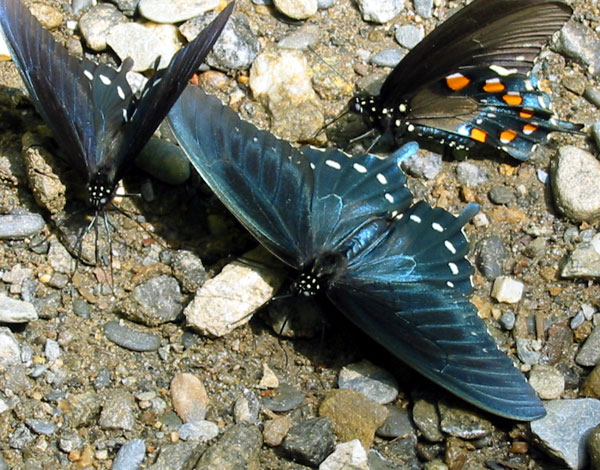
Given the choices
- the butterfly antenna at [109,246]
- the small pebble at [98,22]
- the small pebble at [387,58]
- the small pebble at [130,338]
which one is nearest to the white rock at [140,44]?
the small pebble at [98,22]

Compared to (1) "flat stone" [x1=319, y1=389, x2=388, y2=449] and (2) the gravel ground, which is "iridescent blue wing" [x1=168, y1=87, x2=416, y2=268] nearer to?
(2) the gravel ground

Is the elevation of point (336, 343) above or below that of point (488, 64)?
below

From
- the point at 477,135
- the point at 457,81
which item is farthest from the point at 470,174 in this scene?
the point at 457,81

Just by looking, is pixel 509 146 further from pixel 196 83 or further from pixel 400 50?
pixel 196 83

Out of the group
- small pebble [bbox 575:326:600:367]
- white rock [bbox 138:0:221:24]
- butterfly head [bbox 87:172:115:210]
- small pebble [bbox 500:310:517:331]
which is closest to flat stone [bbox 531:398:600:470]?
small pebble [bbox 575:326:600:367]

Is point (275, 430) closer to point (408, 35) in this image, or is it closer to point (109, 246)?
point (109, 246)

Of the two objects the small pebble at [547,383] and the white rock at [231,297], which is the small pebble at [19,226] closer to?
the white rock at [231,297]

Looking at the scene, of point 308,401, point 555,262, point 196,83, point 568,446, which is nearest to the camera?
point 568,446

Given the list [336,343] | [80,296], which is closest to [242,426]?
[336,343]
